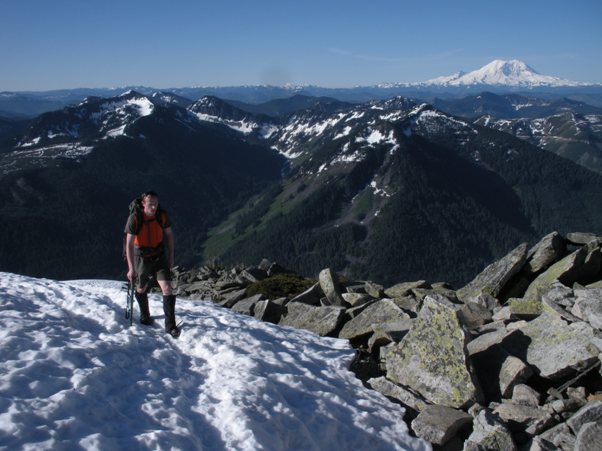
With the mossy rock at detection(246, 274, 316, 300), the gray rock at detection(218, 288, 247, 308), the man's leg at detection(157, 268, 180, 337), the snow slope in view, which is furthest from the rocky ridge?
the man's leg at detection(157, 268, 180, 337)

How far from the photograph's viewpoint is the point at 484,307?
1647 cm

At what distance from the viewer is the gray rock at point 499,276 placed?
60.2 feet

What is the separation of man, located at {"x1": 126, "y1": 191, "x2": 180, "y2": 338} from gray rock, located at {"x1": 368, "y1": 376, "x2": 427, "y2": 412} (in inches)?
246

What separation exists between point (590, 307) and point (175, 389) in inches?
439

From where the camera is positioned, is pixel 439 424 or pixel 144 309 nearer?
pixel 439 424

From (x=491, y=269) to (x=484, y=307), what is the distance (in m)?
4.59

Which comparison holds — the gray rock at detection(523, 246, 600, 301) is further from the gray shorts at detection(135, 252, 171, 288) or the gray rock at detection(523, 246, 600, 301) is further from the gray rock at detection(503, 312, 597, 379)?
the gray shorts at detection(135, 252, 171, 288)

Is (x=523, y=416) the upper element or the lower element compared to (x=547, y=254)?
lower

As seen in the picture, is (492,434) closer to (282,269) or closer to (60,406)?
(60,406)

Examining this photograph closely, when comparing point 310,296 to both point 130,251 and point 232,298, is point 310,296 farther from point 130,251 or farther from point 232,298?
point 130,251

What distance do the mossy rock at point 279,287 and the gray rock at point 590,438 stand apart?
1534 centimetres

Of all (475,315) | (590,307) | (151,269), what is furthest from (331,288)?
(590,307)

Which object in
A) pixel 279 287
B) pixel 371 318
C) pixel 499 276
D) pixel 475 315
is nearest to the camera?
pixel 475 315

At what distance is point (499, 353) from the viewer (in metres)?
12.4
